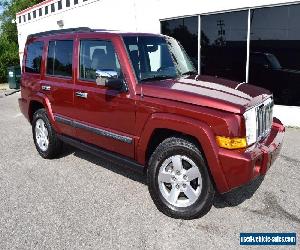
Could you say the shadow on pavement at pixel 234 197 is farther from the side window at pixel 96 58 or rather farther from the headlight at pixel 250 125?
the side window at pixel 96 58

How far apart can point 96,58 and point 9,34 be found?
2723cm

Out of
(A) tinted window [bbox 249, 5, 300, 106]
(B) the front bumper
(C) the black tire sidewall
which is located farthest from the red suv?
(A) tinted window [bbox 249, 5, 300, 106]

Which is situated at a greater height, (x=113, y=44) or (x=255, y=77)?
(x=113, y=44)

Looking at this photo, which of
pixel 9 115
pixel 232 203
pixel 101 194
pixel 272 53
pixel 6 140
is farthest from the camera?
pixel 9 115

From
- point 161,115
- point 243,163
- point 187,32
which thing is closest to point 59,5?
point 187,32

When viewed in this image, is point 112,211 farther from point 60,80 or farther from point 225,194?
point 60,80

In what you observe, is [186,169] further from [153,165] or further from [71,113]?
[71,113]

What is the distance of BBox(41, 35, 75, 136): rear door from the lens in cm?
507

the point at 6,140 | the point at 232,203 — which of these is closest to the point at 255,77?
the point at 232,203

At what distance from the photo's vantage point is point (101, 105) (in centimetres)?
451

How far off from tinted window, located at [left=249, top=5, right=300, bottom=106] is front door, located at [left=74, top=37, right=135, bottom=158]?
15.6 feet

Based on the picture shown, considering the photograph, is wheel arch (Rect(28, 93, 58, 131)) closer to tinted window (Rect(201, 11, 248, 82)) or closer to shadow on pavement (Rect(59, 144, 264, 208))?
shadow on pavement (Rect(59, 144, 264, 208))

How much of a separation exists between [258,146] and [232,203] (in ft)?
2.97

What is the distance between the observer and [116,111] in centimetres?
431
